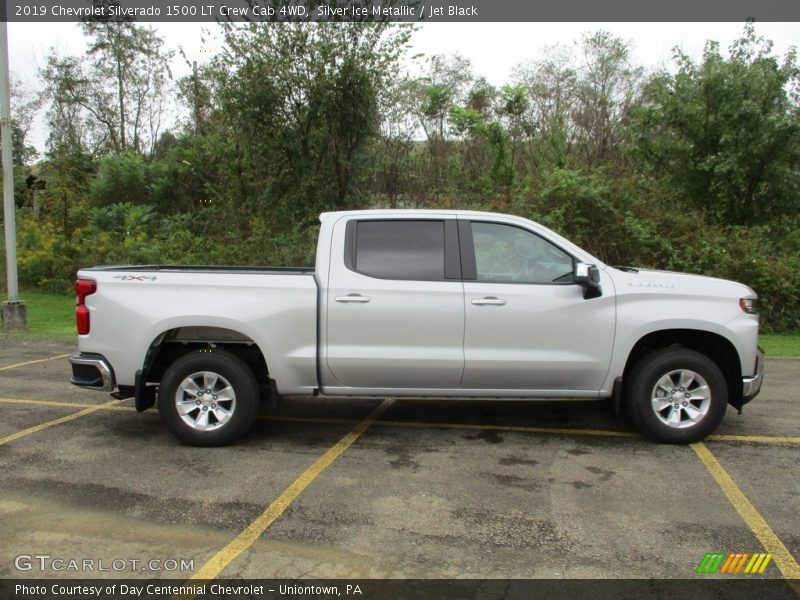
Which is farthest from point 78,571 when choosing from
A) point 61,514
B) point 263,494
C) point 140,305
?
point 140,305

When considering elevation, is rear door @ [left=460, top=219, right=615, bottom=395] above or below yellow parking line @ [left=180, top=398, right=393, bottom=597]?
above

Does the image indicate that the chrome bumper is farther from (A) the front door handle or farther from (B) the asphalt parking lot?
(A) the front door handle

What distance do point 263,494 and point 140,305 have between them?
1954mm

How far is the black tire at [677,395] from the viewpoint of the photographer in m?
5.39

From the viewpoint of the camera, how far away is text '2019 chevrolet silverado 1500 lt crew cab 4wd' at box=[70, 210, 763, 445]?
17.6ft

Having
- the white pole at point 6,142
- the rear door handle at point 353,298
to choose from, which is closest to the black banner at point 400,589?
the rear door handle at point 353,298

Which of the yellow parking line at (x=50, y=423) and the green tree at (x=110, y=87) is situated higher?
the green tree at (x=110, y=87)

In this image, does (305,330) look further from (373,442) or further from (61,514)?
(61,514)

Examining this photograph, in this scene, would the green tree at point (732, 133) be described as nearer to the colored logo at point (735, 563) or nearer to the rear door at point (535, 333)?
the rear door at point (535, 333)

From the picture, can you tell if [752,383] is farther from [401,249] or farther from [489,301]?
[401,249]

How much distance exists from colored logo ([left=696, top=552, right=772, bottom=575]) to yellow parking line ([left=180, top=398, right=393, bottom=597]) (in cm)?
246

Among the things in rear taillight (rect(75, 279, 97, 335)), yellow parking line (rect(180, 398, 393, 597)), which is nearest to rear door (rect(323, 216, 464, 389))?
yellow parking line (rect(180, 398, 393, 597))

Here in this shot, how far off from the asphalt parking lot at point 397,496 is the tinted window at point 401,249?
1459 mm

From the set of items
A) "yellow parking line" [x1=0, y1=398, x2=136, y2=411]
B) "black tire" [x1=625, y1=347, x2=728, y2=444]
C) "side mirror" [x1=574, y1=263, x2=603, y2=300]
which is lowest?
"yellow parking line" [x1=0, y1=398, x2=136, y2=411]
